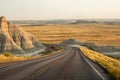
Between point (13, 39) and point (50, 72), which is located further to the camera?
point (13, 39)

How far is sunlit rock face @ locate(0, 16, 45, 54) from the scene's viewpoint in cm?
6701

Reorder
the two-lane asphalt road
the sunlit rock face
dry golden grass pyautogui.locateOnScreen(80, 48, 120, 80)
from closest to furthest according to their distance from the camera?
the two-lane asphalt road, dry golden grass pyautogui.locateOnScreen(80, 48, 120, 80), the sunlit rock face

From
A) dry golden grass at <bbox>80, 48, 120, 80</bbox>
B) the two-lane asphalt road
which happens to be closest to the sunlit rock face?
dry golden grass at <bbox>80, 48, 120, 80</bbox>

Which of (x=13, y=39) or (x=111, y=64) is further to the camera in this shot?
(x=13, y=39)

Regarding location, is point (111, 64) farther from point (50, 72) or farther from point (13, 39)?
point (13, 39)

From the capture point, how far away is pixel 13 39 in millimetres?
73500

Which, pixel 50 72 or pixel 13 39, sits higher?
pixel 50 72

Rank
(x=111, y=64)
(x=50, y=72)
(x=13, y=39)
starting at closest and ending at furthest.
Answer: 1. (x=50, y=72)
2. (x=111, y=64)
3. (x=13, y=39)

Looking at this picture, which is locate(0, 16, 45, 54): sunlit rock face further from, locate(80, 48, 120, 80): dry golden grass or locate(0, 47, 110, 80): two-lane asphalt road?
locate(0, 47, 110, 80): two-lane asphalt road

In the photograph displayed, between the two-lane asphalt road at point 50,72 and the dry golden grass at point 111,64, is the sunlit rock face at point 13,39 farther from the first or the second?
the two-lane asphalt road at point 50,72

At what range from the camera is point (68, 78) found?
18297 mm

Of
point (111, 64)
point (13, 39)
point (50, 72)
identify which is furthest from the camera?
point (13, 39)

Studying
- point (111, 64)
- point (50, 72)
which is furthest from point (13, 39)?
point (50, 72)

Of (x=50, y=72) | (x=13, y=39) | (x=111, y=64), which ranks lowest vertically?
(x=13, y=39)
